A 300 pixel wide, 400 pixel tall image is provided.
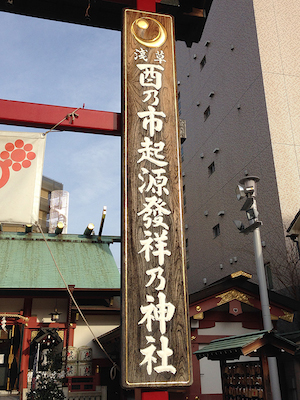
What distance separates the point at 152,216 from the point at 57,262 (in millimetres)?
13581

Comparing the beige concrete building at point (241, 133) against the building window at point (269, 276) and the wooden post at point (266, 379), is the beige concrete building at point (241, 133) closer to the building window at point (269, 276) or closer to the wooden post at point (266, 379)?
the building window at point (269, 276)

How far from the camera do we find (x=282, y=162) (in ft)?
52.5

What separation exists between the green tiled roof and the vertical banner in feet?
37.6

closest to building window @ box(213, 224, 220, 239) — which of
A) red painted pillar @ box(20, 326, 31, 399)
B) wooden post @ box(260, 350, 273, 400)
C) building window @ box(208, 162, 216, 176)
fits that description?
building window @ box(208, 162, 216, 176)

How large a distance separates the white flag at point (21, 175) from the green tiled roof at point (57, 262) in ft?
34.7

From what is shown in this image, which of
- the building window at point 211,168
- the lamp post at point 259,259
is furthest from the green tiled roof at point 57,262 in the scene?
the lamp post at point 259,259

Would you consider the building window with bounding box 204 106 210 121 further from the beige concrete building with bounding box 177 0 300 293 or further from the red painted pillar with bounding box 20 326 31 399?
the red painted pillar with bounding box 20 326 31 399

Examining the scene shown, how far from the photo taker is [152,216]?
20.3 ft

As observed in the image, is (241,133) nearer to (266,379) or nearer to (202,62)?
(202,62)

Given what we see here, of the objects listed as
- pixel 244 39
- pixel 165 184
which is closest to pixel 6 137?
pixel 165 184

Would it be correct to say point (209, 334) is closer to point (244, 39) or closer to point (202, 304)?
point (202, 304)

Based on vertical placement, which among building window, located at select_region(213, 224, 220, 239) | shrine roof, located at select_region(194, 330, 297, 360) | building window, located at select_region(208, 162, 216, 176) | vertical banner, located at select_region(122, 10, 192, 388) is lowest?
shrine roof, located at select_region(194, 330, 297, 360)

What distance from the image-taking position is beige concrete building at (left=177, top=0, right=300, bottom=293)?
16.0m

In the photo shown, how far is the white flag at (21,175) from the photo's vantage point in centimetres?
656
